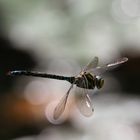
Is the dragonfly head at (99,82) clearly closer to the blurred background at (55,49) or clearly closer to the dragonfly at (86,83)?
the dragonfly at (86,83)

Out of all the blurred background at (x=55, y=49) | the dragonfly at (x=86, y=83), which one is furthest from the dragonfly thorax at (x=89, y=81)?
the blurred background at (x=55, y=49)

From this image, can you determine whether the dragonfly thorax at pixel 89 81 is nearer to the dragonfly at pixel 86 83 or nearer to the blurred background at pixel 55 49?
the dragonfly at pixel 86 83

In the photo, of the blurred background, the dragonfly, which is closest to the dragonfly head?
the dragonfly

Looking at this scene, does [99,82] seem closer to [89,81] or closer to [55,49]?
[89,81]

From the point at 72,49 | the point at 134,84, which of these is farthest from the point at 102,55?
the point at 134,84

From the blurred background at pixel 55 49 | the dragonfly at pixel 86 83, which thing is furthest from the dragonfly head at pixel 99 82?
the blurred background at pixel 55 49

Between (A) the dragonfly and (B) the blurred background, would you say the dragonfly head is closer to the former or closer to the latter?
(A) the dragonfly

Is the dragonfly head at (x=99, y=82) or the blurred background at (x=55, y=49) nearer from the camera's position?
the dragonfly head at (x=99, y=82)

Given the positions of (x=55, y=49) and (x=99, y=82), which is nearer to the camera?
(x=99, y=82)

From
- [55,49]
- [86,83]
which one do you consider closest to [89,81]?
[86,83]
